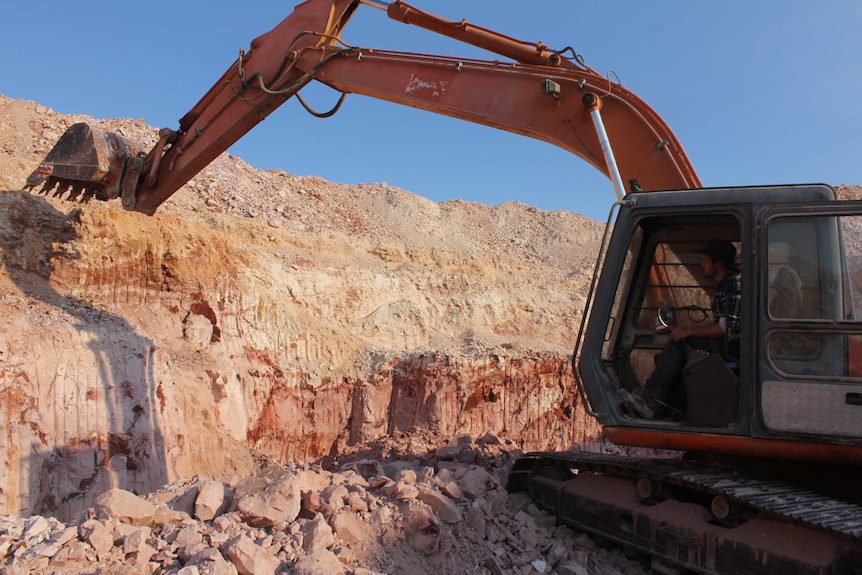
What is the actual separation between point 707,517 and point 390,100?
483cm

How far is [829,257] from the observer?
3.72 metres

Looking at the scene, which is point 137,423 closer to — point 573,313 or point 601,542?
point 601,542

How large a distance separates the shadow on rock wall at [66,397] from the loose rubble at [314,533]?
2367 millimetres

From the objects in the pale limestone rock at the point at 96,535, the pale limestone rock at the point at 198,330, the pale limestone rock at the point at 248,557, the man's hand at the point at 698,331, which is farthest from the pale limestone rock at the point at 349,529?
the pale limestone rock at the point at 198,330

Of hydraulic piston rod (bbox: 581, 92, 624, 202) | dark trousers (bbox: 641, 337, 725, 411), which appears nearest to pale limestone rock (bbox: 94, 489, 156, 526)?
dark trousers (bbox: 641, 337, 725, 411)

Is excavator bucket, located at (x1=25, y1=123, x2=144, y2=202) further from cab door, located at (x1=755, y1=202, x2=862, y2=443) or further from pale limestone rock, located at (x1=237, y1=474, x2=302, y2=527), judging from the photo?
cab door, located at (x1=755, y1=202, x2=862, y2=443)

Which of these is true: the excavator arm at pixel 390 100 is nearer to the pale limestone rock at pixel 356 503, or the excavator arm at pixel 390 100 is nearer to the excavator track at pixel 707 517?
the excavator track at pixel 707 517

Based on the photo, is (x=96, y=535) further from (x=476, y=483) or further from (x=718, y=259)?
(x=718, y=259)

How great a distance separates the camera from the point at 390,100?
22.2 ft

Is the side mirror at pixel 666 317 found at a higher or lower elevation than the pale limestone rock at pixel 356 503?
higher

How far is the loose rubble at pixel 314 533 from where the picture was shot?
339 centimetres

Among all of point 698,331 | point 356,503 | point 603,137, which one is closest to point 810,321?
point 698,331

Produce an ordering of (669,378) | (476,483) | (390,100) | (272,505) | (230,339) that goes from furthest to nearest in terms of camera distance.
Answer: (230,339)
(390,100)
(476,483)
(669,378)
(272,505)

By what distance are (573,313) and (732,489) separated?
43.7 ft
